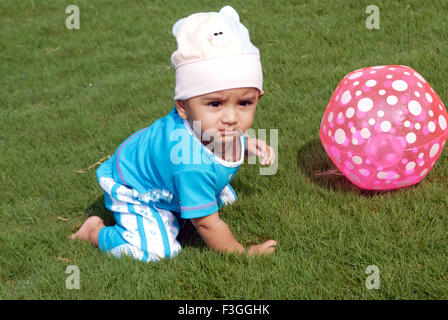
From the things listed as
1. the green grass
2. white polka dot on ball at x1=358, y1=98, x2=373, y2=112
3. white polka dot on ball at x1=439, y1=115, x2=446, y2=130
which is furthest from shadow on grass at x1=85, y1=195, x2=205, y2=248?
white polka dot on ball at x1=439, y1=115, x2=446, y2=130

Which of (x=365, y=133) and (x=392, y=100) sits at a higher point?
(x=392, y=100)

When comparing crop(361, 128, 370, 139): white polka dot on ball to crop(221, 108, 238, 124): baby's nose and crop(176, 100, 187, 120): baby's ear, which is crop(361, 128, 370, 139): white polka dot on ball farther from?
crop(176, 100, 187, 120): baby's ear

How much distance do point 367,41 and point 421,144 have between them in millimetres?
3276

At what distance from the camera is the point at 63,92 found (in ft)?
21.5

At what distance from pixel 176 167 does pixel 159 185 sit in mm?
333

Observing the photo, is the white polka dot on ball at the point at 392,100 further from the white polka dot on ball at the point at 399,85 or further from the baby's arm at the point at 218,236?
the baby's arm at the point at 218,236

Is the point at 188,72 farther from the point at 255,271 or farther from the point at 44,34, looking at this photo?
the point at 44,34

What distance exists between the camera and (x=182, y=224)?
338 cm

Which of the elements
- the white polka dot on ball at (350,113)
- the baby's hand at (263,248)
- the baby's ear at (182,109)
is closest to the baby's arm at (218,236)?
the baby's hand at (263,248)

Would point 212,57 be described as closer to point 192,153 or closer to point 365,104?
point 192,153

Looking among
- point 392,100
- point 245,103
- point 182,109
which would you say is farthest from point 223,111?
point 392,100

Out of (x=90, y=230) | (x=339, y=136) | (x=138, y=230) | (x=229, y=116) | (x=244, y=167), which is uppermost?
(x=229, y=116)

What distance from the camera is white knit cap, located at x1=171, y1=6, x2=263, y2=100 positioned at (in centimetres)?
250
